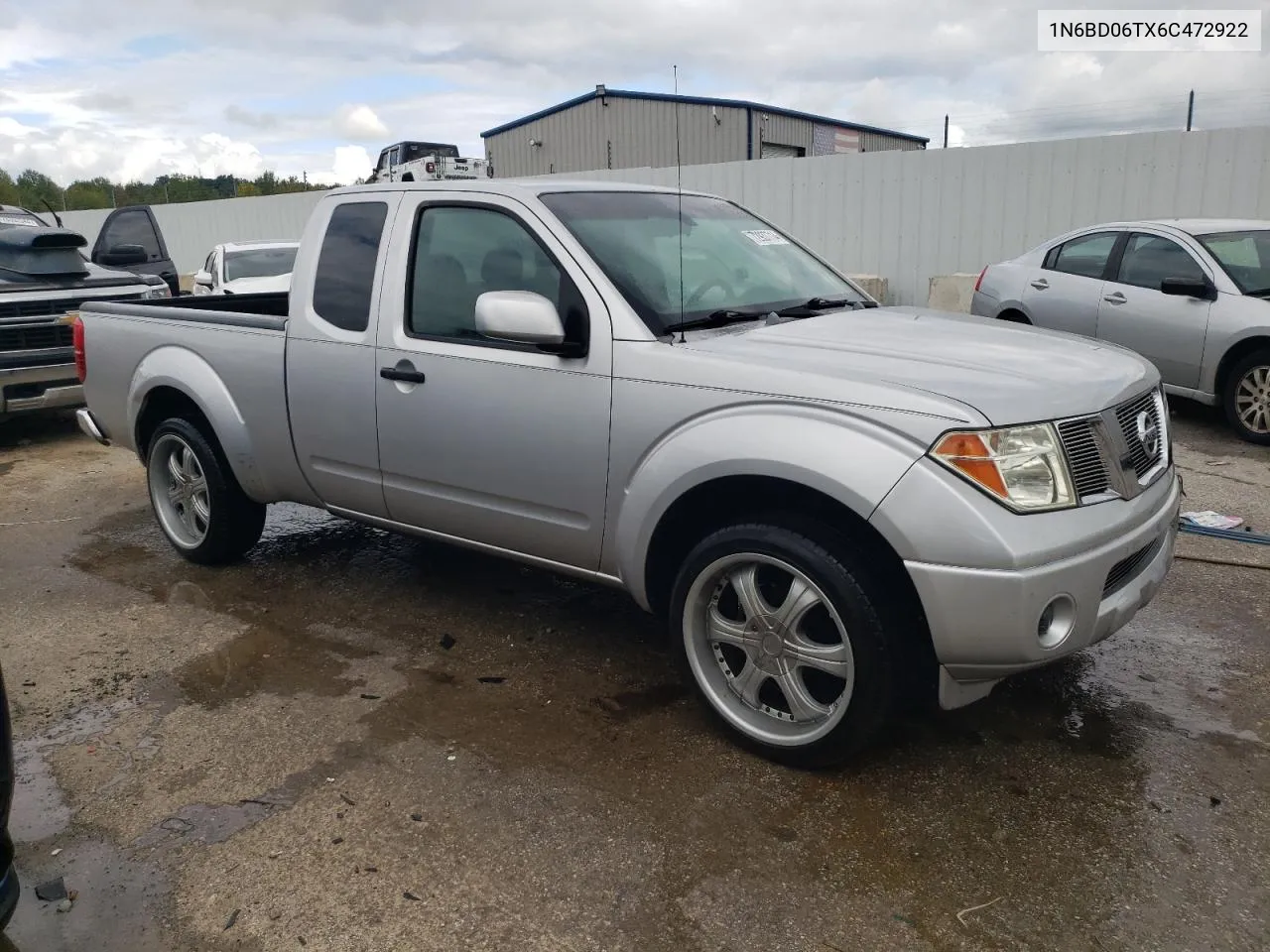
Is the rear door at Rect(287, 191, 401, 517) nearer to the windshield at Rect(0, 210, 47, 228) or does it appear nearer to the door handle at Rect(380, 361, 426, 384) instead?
the door handle at Rect(380, 361, 426, 384)

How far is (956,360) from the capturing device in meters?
3.15

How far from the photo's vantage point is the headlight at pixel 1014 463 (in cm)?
273

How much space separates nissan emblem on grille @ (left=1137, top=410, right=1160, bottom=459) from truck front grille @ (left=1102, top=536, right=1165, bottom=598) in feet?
0.99

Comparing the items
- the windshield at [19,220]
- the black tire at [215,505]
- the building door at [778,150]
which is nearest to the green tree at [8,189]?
the building door at [778,150]

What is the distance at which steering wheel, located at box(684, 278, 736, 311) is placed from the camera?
3627mm

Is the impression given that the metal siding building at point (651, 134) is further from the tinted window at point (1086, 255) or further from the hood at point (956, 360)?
the hood at point (956, 360)

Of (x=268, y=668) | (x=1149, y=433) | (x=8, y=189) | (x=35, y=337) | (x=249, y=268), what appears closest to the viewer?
(x=1149, y=433)

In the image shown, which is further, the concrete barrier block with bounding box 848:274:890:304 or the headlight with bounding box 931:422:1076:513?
the concrete barrier block with bounding box 848:274:890:304

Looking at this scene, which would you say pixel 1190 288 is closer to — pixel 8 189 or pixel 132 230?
pixel 132 230

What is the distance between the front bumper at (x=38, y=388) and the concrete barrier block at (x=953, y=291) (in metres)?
9.25

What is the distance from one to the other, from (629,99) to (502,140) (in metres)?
5.61

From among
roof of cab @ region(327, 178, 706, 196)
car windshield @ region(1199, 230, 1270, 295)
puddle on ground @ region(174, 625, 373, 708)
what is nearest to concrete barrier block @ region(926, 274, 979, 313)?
car windshield @ region(1199, 230, 1270, 295)

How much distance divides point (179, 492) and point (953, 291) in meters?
9.76

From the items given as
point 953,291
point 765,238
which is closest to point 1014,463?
point 765,238
